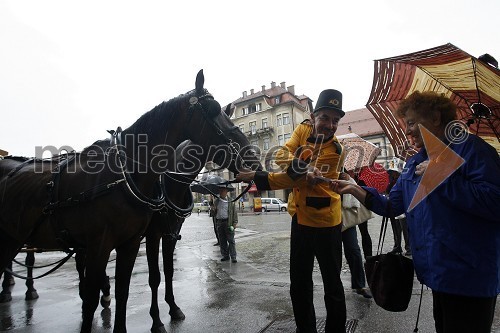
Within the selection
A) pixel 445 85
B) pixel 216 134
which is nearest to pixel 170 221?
pixel 216 134

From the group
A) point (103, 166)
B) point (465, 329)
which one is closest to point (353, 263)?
point (465, 329)

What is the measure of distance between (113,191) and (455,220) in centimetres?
255

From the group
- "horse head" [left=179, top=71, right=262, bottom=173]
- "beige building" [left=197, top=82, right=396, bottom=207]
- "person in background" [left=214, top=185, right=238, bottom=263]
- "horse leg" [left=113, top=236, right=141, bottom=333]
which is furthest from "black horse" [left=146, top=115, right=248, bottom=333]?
"beige building" [left=197, top=82, right=396, bottom=207]

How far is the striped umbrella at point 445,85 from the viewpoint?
7.68 ft

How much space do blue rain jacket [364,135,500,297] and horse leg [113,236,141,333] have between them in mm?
2399

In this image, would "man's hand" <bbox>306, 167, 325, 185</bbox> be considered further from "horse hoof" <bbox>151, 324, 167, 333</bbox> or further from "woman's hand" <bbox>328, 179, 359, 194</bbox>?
"horse hoof" <bbox>151, 324, 167, 333</bbox>

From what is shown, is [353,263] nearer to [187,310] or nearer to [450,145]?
[187,310]

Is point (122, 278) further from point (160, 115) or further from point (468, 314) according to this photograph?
point (468, 314)

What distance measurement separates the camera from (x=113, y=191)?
2.85m

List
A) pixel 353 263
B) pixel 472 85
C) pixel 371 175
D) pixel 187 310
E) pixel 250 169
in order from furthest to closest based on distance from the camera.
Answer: pixel 371 175, pixel 353 263, pixel 187 310, pixel 250 169, pixel 472 85

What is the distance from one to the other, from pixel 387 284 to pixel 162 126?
2.25 meters

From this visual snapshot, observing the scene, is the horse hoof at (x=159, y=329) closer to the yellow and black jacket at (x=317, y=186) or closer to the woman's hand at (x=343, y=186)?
the yellow and black jacket at (x=317, y=186)

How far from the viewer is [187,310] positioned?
14.3ft

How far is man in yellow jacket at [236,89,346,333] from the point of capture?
2713 millimetres
